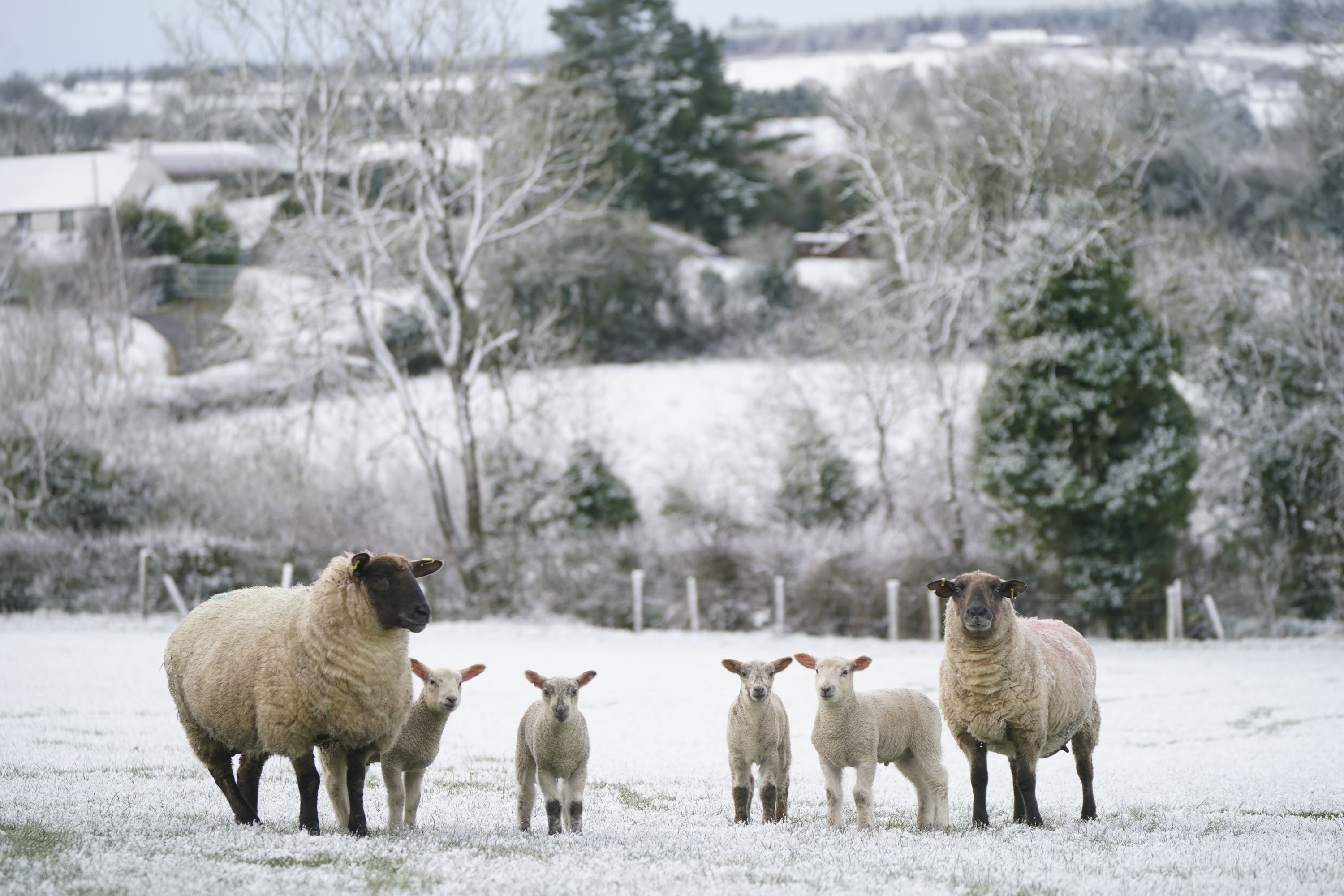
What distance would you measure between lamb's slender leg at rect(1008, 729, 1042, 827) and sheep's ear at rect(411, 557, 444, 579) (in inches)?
174

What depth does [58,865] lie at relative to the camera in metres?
7.20

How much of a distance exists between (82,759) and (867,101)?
28.6 metres

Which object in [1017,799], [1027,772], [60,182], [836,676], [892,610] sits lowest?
[892,610]

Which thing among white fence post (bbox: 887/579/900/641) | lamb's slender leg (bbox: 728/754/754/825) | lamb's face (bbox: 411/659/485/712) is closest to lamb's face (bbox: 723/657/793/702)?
lamb's slender leg (bbox: 728/754/754/825)

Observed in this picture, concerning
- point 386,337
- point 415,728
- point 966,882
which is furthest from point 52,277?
point 966,882

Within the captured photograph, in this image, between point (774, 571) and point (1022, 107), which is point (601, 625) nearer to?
point (774, 571)

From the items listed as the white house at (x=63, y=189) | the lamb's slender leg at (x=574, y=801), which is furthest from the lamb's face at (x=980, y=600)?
the white house at (x=63, y=189)

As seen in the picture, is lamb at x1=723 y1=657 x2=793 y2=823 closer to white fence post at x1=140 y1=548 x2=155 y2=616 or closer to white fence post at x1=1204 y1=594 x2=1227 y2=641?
white fence post at x1=1204 y1=594 x2=1227 y2=641

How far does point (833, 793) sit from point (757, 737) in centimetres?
71

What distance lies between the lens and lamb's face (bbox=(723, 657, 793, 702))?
9688mm

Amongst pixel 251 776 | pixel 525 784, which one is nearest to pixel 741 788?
pixel 525 784

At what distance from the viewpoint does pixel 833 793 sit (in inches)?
385

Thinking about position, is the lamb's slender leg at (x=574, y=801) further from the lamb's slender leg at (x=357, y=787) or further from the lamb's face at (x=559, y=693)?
the lamb's slender leg at (x=357, y=787)

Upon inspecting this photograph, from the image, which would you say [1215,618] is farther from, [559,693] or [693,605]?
[559,693]
